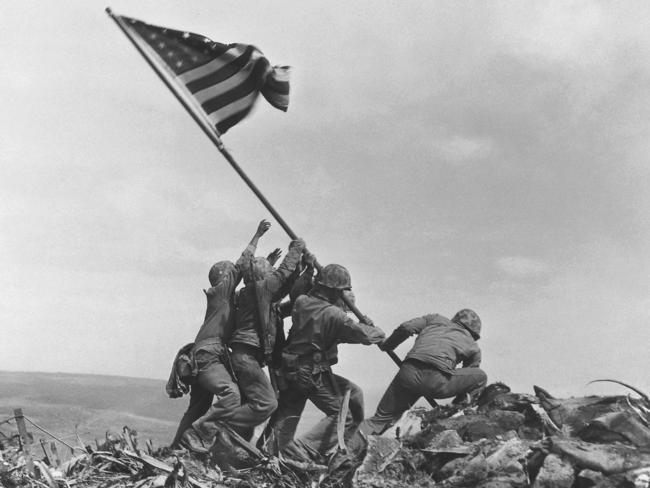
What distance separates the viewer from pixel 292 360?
10797 mm

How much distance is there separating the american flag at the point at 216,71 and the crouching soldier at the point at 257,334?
206cm

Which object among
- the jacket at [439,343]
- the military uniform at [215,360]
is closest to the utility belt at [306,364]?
the military uniform at [215,360]

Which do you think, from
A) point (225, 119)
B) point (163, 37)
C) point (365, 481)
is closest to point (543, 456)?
point (365, 481)

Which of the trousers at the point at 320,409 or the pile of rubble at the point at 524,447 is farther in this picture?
the trousers at the point at 320,409

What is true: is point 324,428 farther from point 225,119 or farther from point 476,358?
point 225,119

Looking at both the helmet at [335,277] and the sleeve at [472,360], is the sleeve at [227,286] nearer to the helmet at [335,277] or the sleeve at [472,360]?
the helmet at [335,277]

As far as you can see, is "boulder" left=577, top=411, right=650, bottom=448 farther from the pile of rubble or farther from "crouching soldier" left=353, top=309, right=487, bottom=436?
"crouching soldier" left=353, top=309, right=487, bottom=436

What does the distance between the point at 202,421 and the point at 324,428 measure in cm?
157

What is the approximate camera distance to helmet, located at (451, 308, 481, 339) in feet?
37.4

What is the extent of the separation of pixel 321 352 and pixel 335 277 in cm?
101

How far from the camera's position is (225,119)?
11305mm

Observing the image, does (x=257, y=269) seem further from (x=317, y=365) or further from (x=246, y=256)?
(x=317, y=365)

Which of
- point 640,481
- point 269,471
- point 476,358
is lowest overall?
point 269,471

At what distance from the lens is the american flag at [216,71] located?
1105cm
